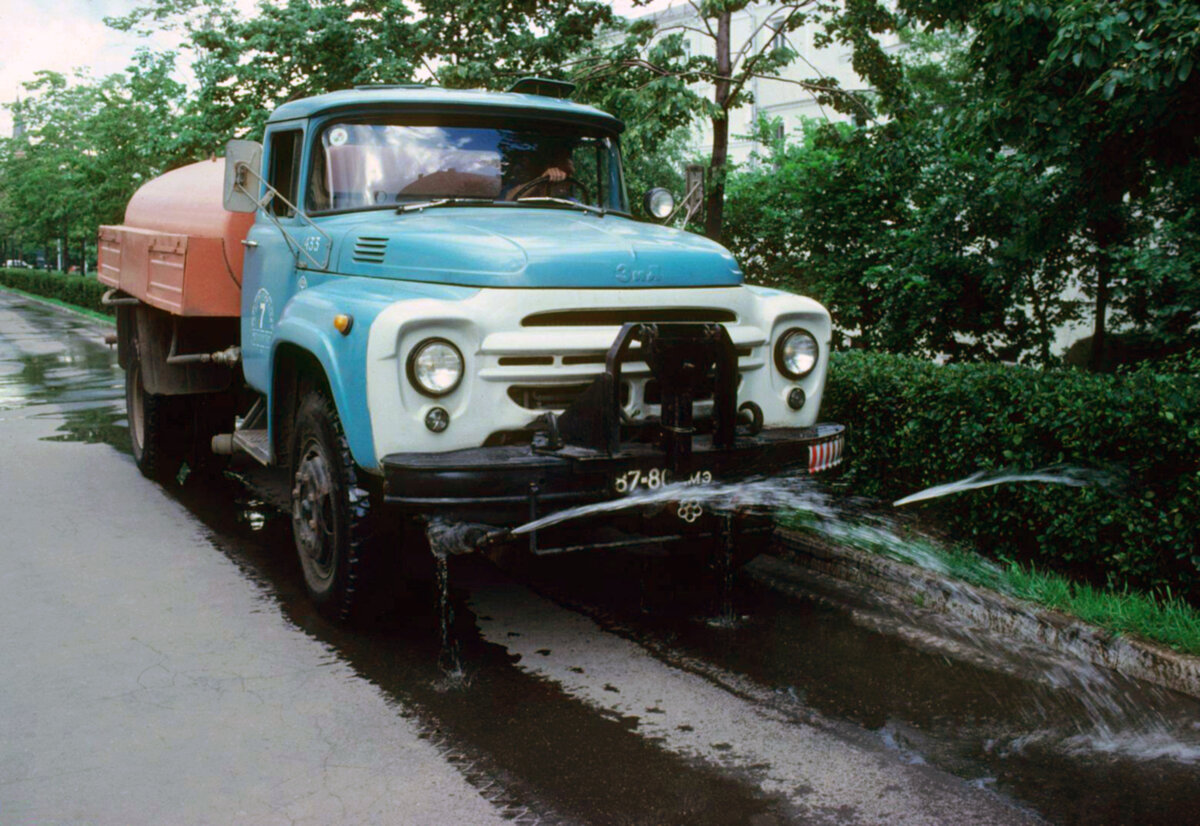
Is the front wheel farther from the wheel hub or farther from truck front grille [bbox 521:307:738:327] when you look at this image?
truck front grille [bbox 521:307:738:327]

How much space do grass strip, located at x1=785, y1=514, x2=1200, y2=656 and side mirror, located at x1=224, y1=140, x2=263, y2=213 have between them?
369cm

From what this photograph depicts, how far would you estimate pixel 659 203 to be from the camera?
725cm

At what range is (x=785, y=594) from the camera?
625 cm

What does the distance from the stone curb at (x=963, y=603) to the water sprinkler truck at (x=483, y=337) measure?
3.01ft

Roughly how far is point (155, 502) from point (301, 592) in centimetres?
274

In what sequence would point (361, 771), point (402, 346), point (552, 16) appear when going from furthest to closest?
point (552, 16), point (402, 346), point (361, 771)

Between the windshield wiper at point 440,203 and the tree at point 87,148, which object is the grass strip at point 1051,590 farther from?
the tree at point 87,148

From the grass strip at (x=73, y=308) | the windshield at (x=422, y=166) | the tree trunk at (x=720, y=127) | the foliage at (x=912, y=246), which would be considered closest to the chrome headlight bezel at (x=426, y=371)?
the windshield at (x=422, y=166)

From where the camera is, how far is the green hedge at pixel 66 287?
A: 37.3 meters

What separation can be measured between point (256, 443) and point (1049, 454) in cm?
439

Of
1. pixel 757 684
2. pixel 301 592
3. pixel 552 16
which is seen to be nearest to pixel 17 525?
pixel 301 592

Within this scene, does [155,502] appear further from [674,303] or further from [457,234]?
[674,303]

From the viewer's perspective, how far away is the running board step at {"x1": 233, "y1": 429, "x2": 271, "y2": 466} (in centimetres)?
651

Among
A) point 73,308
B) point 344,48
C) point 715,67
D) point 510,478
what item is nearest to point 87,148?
point 73,308
